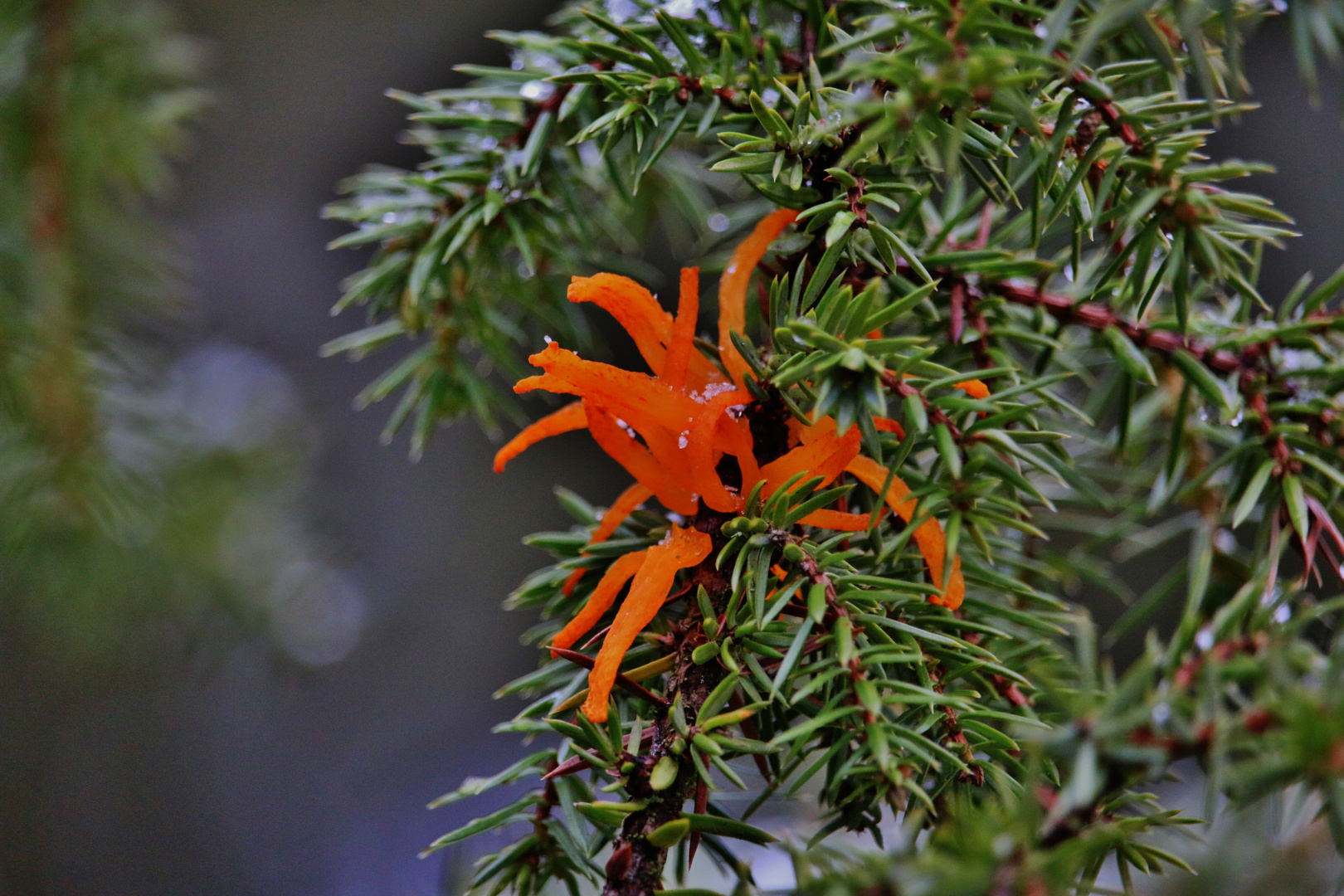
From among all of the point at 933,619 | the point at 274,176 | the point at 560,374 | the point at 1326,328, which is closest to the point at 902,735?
the point at 933,619

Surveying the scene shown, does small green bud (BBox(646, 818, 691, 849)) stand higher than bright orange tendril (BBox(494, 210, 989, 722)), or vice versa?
bright orange tendril (BBox(494, 210, 989, 722))

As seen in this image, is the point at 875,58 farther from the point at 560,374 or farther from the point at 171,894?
the point at 171,894

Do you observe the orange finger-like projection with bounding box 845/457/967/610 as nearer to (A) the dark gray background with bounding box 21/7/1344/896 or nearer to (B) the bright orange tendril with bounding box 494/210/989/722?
(B) the bright orange tendril with bounding box 494/210/989/722

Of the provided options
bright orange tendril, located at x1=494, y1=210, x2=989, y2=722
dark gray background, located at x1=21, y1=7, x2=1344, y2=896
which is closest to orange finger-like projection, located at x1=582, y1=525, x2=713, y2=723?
bright orange tendril, located at x1=494, y1=210, x2=989, y2=722

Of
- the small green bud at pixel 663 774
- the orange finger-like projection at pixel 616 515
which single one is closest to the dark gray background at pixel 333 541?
the orange finger-like projection at pixel 616 515

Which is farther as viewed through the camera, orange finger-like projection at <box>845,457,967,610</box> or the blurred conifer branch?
orange finger-like projection at <box>845,457,967,610</box>

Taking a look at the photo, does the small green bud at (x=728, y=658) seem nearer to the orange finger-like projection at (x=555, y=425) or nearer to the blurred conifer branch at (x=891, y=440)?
the blurred conifer branch at (x=891, y=440)
